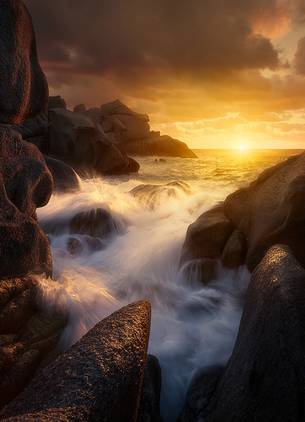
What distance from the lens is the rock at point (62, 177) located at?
47.6ft

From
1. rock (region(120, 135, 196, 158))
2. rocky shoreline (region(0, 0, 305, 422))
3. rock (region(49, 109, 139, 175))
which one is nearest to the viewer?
rocky shoreline (region(0, 0, 305, 422))

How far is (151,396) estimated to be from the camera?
3.21 m

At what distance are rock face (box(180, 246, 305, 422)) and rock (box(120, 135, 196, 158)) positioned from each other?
71721mm

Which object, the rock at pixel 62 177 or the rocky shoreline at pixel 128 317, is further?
the rock at pixel 62 177

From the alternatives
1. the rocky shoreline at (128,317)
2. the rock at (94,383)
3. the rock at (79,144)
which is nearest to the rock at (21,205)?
the rocky shoreline at (128,317)

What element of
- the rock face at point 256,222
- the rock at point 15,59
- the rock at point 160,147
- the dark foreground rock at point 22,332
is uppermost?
the rock at point 160,147

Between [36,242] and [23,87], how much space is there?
7.52 feet

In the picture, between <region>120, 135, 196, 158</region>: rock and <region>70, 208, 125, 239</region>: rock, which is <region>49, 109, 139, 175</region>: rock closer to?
<region>70, 208, 125, 239</region>: rock

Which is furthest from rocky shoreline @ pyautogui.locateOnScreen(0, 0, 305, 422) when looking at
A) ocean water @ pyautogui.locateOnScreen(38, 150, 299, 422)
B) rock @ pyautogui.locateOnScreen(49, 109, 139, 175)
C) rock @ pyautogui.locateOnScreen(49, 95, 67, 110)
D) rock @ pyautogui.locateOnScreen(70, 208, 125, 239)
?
rock @ pyautogui.locateOnScreen(49, 95, 67, 110)

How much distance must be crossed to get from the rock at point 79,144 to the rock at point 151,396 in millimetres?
21748

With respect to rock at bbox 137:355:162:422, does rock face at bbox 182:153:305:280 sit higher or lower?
higher

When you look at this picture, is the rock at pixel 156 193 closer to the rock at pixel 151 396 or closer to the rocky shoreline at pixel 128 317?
the rocky shoreline at pixel 128 317

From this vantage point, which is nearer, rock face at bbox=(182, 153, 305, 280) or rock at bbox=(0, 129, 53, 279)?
rock at bbox=(0, 129, 53, 279)

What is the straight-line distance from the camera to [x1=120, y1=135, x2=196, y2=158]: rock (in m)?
74.4
